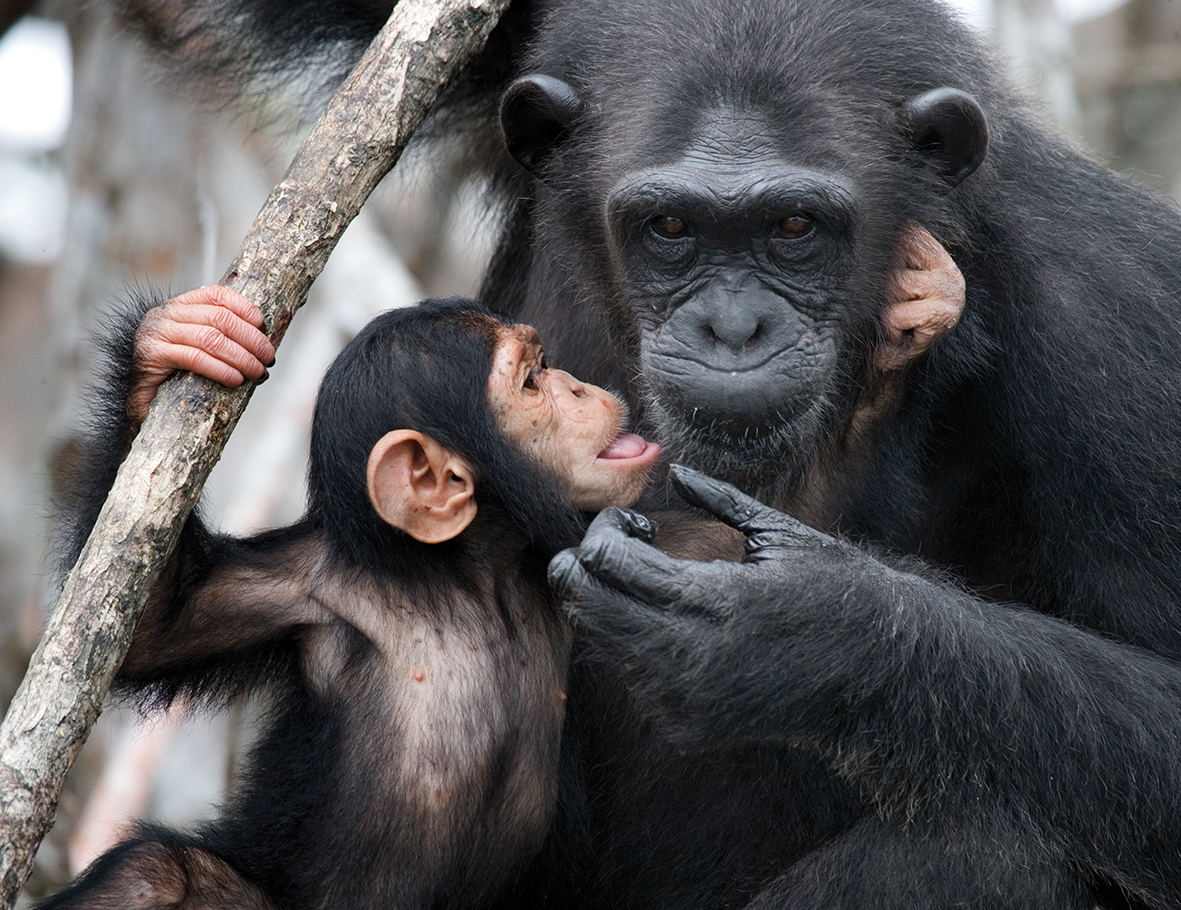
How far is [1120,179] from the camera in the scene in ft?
20.3

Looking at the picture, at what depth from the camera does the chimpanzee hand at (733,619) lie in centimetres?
453

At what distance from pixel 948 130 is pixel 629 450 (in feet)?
5.44

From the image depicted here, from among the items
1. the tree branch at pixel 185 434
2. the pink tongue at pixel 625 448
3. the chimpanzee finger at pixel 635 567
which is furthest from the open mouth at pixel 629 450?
the tree branch at pixel 185 434

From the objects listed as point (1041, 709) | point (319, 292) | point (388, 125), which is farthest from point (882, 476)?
point (319, 292)

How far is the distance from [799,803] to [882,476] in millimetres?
1333

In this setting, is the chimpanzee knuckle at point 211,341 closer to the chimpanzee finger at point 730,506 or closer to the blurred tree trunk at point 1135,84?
the chimpanzee finger at point 730,506

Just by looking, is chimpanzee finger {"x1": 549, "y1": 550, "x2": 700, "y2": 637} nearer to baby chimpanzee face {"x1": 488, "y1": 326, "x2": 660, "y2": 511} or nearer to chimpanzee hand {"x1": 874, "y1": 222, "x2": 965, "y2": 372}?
baby chimpanzee face {"x1": 488, "y1": 326, "x2": 660, "y2": 511}

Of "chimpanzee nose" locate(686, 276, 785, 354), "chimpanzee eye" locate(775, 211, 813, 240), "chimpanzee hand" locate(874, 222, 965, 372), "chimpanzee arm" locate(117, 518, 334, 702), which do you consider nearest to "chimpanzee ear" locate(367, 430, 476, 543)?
"chimpanzee arm" locate(117, 518, 334, 702)

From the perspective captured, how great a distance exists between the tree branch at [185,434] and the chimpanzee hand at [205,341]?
62mm

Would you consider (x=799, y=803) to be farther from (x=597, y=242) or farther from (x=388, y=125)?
(x=388, y=125)

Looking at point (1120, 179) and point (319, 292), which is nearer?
point (1120, 179)

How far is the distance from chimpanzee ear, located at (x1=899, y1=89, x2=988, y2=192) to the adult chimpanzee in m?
1.51

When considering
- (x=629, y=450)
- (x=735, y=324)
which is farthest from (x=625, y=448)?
(x=735, y=324)

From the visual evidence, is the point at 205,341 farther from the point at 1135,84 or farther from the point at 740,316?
the point at 1135,84
